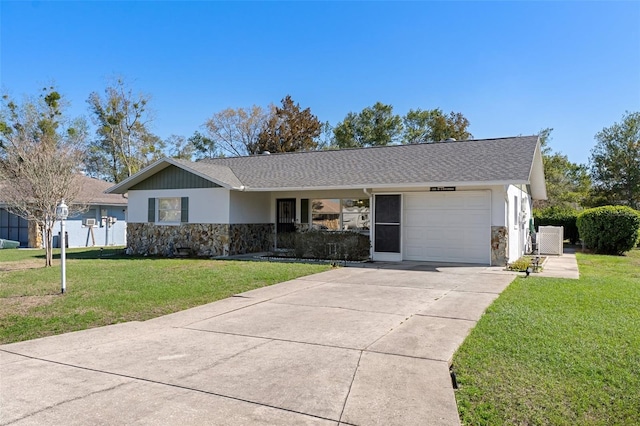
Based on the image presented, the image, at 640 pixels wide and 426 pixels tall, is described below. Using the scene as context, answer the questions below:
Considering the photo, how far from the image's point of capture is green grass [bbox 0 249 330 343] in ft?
21.4

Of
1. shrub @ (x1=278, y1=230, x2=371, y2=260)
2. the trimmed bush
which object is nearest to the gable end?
shrub @ (x1=278, y1=230, x2=371, y2=260)

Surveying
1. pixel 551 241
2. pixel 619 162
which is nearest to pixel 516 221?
pixel 551 241

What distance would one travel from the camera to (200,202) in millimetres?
16500

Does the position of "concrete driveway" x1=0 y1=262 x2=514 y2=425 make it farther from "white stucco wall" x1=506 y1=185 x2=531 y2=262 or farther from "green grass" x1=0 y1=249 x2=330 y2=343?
"white stucco wall" x1=506 y1=185 x2=531 y2=262

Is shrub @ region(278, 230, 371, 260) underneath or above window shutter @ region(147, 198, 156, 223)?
underneath

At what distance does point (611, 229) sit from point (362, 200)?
32.6 feet

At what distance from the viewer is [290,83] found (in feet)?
127

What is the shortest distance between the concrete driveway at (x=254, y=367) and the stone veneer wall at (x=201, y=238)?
28.3ft

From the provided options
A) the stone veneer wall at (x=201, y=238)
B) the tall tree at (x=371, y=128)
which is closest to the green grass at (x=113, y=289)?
the stone veneer wall at (x=201, y=238)

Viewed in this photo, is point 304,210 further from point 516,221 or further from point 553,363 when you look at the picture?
point 553,363

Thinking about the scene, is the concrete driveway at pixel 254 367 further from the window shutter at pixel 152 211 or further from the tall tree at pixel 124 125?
the tall tree at pixel 124 125

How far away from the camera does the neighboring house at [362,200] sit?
13133 mm

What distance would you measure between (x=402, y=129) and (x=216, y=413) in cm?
3853

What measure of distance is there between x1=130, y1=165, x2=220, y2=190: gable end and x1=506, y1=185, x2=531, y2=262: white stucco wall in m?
9.98
